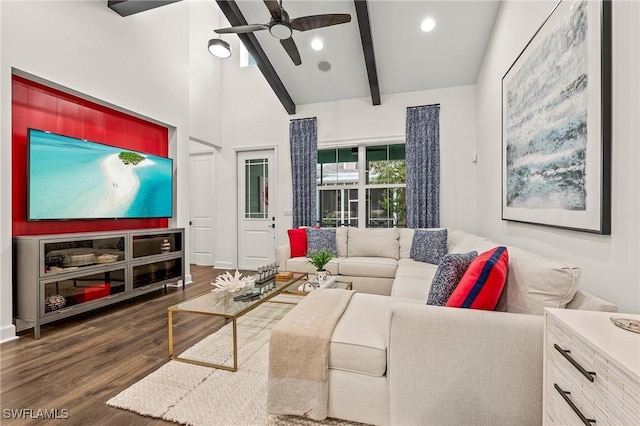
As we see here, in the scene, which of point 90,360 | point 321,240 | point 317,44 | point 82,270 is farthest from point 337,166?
point 90,360

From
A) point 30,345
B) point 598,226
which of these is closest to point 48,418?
point 30,345

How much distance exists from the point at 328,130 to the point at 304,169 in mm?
787

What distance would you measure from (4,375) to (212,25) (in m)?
5.33

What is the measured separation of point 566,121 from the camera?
1.59 meters

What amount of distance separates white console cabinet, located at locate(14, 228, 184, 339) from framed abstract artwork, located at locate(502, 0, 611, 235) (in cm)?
382

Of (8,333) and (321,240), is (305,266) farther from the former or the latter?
(8,333)

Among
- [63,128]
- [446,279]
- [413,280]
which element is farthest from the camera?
[63,128]

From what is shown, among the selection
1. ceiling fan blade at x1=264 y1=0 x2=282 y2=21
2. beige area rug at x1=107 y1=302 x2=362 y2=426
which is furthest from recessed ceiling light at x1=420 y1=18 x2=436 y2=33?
beige area rug at x1=107 y1=302 x2=362 y2=426

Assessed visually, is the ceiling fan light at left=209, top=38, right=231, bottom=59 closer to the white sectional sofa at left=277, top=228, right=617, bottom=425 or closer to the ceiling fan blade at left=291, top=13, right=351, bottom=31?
the ceiling fan blade at left=291, top=13, right=351, bottom=31

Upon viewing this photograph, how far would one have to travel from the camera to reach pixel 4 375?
5.98 ft

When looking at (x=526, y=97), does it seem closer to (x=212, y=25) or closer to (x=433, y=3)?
(x=433, y=3)

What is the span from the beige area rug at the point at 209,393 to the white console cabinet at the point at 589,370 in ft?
3.13

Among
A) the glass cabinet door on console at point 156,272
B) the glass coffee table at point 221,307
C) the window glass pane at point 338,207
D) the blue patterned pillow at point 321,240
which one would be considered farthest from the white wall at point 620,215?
the glass cabinet door on console at point 156,272

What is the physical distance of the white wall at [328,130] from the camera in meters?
4.28
